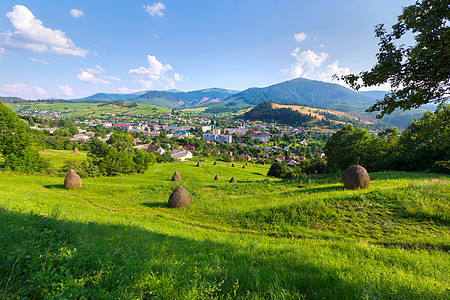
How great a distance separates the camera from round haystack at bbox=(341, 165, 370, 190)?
46.6ft

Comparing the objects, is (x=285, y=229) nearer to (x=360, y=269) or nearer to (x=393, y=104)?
(x=360, y=269)

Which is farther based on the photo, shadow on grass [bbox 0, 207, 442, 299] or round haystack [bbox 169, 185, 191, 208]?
round haystack [bbox 169, 185, 191, 208]

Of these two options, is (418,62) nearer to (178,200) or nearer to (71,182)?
(178,200)

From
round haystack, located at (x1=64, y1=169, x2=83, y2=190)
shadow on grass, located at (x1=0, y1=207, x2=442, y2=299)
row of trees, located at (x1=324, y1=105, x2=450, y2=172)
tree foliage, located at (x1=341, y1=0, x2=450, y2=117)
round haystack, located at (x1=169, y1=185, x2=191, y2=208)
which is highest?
tree foliage, located at (x1=341, y1=0, x2=450, y2=117)

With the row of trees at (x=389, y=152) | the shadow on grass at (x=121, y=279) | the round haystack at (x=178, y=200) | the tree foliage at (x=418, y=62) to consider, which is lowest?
the round haystack at (x=178, y=200)

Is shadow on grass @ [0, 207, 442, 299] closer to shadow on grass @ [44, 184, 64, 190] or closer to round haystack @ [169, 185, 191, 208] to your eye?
round haystack @ [169, 185, 191, 208]

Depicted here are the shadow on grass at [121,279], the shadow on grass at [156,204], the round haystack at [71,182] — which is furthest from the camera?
the round haystack at [71,182]

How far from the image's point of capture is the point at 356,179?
1431 cm

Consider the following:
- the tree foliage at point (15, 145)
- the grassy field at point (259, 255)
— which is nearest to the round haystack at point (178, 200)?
the grassy field at point (259, 255)

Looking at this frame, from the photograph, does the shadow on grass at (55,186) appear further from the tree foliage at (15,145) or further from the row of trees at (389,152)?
the row of trees at (389,152)

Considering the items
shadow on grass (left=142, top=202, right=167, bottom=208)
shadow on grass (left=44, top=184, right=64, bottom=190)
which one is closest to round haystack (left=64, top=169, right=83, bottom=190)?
shadow on grass (left=44, top=184, right=64, bottom=190)

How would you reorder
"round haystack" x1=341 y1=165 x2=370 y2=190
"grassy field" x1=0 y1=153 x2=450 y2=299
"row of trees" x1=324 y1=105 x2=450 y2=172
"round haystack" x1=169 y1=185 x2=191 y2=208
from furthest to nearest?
"row of trees" x1=324 y1=105 x2=450 y2=172 → "round haystack" x1=169 y1=185 x2=191 y2=208 → "round haystack" x1=341 y1=165 x2=370 y2=190 → "grassy field" x1=0 y1=153 x2=450 y2=299

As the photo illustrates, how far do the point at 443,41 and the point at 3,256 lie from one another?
10432 millimetres

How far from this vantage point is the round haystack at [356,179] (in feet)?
46.6
